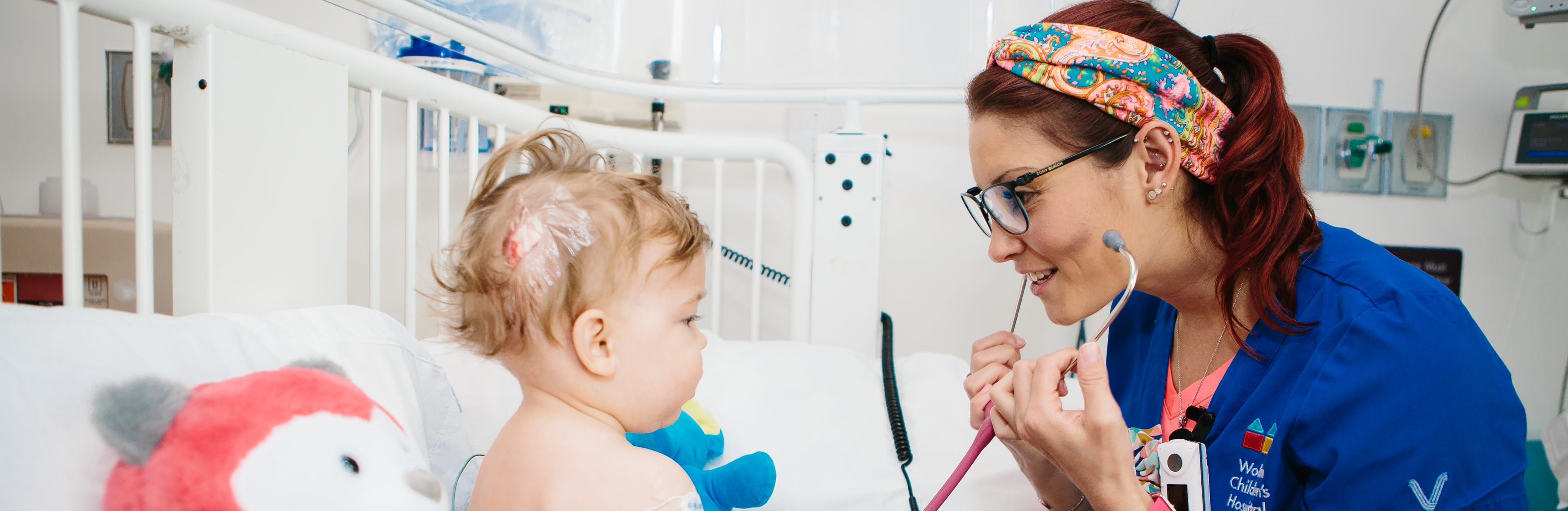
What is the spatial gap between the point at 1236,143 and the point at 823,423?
0.67m

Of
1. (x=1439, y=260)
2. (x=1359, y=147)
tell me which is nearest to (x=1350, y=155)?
(x=1359, y=147)

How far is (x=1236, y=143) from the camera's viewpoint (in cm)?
81

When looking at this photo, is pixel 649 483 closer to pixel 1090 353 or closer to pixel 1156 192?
pixel 1090 353

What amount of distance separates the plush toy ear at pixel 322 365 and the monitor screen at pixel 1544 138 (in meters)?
2.67

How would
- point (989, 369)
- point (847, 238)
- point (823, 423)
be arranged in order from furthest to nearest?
point (847, 238)
point (823, 423)
point (989, 369)

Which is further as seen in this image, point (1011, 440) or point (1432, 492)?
point (1011, 440)

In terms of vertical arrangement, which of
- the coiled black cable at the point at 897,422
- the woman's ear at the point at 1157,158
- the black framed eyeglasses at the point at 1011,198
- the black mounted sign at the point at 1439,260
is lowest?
the coiled black cable at the point at 897,422

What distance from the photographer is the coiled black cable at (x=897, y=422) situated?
1.01 metres

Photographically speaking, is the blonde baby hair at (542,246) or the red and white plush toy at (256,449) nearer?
the red and white plush toy at (256,449)

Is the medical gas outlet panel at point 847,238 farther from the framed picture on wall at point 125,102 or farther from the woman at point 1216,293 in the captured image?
the framed picture on wall at point 125,102

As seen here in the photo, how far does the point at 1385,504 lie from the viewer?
665 millimetres

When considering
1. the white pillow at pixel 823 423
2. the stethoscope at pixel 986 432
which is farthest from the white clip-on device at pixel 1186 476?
the white pillow at pixel 823 423

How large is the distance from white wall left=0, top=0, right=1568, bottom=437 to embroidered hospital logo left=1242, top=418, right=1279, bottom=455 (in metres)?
1.03

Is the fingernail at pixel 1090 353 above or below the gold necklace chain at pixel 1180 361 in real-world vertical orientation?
above
